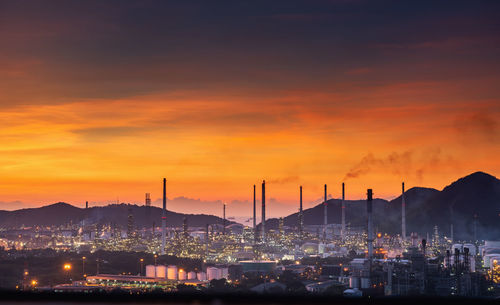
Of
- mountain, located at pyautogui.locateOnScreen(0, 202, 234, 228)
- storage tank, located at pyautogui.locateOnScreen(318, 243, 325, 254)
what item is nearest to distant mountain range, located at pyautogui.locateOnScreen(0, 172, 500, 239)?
mountain, located at pyautogui.locateOnScreen(0, 202, 234, 228)

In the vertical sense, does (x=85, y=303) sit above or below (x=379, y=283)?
above

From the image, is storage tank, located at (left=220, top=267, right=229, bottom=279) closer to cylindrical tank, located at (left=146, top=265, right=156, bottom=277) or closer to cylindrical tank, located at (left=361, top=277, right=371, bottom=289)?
cylindrical tank, located at (left=146, top=265, right=156, bottom=277)

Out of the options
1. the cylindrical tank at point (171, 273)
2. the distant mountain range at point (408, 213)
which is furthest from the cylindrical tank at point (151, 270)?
the distant mountain range at point (408, 213)

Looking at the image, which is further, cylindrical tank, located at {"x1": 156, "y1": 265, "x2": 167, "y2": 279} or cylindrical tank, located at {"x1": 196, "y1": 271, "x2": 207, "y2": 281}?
cylindrical tank, located at {"x1": 156, "y1": 265, "x2": 167, "y2": 279}

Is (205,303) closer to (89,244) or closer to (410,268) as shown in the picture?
(410,268)

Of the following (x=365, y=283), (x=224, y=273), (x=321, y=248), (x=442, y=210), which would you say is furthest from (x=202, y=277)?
(x=442, y=210)

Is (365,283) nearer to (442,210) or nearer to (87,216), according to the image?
(442,210)

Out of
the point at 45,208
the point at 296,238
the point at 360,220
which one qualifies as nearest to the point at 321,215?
the point at 360,220

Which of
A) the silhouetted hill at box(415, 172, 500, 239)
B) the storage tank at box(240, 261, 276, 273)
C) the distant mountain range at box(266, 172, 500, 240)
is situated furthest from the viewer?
the silhouetted hill at box(415, 172, 500, 239)
